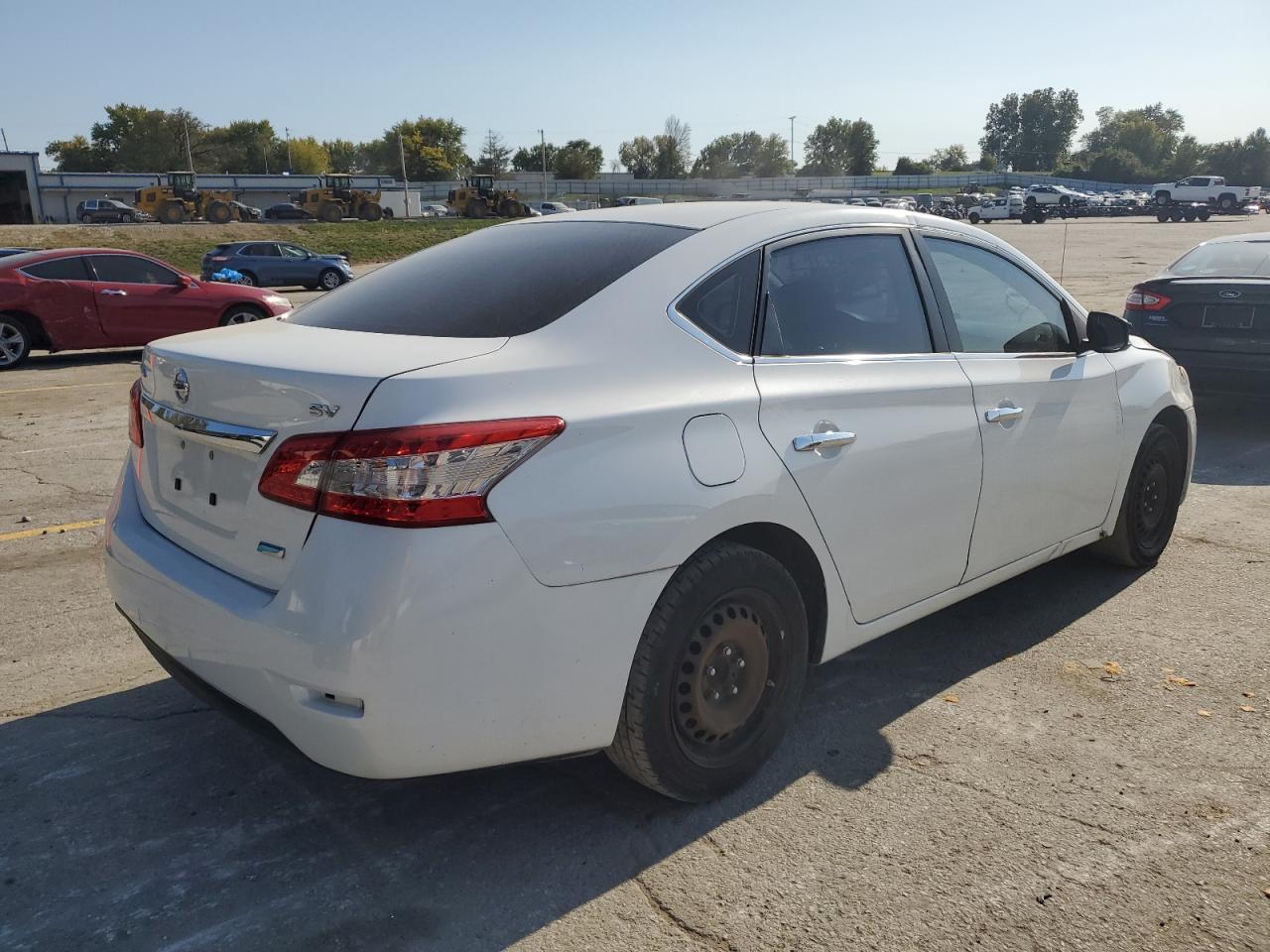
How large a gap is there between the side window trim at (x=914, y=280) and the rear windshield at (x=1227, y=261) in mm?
5843

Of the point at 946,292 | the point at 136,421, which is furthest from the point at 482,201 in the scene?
the point at 136,421

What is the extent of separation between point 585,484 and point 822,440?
88 cm

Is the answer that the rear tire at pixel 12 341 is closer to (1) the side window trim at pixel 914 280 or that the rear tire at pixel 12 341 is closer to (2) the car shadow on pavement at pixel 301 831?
(2) the car shadow on pavement at pixel 301 831

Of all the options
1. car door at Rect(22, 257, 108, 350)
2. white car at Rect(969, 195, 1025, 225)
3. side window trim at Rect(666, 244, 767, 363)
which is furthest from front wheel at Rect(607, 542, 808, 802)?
white car at Rect(969, 195, 1025, 225)

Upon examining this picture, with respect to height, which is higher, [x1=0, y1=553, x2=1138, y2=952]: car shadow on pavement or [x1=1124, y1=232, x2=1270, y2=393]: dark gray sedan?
[x1=1124, y1=232, x2=1270, y2=393]: dark gray sedan

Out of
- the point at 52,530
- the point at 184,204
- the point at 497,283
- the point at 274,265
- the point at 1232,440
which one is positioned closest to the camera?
the point at 497,283

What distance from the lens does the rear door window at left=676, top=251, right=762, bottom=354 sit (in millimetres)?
3074

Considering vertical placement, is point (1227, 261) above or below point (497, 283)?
below

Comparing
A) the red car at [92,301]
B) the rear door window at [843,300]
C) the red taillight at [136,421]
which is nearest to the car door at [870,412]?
the rear door window at [843,300]

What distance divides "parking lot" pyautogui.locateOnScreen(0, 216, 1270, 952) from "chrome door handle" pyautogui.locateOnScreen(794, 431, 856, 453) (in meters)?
1.01

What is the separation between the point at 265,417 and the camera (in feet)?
8.63

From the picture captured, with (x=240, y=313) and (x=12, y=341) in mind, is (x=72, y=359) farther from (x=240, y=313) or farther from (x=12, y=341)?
(x=240, y=313)

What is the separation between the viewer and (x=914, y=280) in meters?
3.77

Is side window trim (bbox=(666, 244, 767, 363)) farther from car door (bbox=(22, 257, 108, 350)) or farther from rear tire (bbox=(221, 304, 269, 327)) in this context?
rear tire (bbox=(221, 304, 269, 327))
